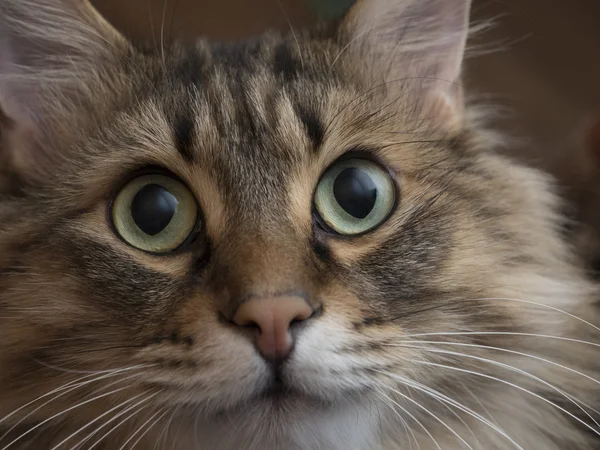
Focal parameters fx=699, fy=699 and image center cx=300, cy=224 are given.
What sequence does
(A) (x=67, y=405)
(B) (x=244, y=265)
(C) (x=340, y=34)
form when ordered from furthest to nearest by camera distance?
(C) (x=340, y=34)
(A) (x=67, y=405)
(B) (x=244, y=265)

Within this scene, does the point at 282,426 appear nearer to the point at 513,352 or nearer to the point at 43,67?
the point at 513,352

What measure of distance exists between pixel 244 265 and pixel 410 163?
391 mm

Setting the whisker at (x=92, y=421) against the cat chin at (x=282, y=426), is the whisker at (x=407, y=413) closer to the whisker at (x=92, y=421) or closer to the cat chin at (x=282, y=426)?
the cat chin at (x=282, y=426)

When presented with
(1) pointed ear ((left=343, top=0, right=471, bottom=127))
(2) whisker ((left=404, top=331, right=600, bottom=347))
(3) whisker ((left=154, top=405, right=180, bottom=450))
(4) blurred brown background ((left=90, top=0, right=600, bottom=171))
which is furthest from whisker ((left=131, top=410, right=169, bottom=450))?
(4) blurred brown background ((left=90, top=0, right=600, bottom=171))

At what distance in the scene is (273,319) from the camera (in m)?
0.90

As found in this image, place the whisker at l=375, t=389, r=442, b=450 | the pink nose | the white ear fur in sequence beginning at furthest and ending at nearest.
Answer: the white ear fur < the whisker at l=375, t=389, r=442, b=450 < the pink nose

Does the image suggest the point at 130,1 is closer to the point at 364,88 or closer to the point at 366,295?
the point at 364,88

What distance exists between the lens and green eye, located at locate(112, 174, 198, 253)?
109cm

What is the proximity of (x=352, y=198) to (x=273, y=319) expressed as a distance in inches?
11.8

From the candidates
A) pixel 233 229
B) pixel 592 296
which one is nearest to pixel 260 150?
pixel 233 229

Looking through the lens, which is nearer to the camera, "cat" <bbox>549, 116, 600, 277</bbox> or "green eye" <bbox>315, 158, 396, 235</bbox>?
"green eye" <bbox>315, 158, 396, 235</bbox>

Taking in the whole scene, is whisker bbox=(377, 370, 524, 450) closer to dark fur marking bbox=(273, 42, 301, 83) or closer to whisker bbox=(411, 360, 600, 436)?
whisker bbox=(411, 360, 600, 436)

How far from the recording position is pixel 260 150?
110 cm

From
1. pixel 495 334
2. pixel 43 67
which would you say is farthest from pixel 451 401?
pixel 43 67
